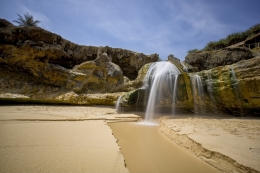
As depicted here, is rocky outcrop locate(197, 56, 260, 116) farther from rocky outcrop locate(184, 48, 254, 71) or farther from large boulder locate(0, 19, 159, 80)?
large boulder locate(0, 19, 159, 80)

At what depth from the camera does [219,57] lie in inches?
544

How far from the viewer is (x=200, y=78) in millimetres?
8469

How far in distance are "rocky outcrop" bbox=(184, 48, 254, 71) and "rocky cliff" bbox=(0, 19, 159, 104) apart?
906 cm

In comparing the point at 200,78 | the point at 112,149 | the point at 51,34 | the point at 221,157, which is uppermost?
the point at 51,34

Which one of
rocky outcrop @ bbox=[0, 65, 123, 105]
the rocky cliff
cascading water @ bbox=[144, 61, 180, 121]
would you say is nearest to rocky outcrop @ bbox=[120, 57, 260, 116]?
cascading water @ bbox=[144, 61, 180, 121]

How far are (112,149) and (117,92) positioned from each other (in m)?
9.31

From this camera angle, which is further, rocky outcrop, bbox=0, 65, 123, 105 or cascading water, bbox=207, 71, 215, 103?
rocky outcrop, bbox=0, 65, 123, 105

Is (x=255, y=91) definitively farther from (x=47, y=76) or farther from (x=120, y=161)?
(x=47, y=76)

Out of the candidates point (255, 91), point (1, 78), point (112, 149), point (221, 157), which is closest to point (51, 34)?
point (1, 78)

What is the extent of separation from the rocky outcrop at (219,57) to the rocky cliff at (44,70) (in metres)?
9.06

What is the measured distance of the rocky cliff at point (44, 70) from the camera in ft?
35.2

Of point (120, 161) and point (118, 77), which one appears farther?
point (118, 77)

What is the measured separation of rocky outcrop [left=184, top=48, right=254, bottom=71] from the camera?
13.1m

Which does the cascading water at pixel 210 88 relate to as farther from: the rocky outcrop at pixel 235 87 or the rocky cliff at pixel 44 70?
the rocky cliff at pixel 44 70
